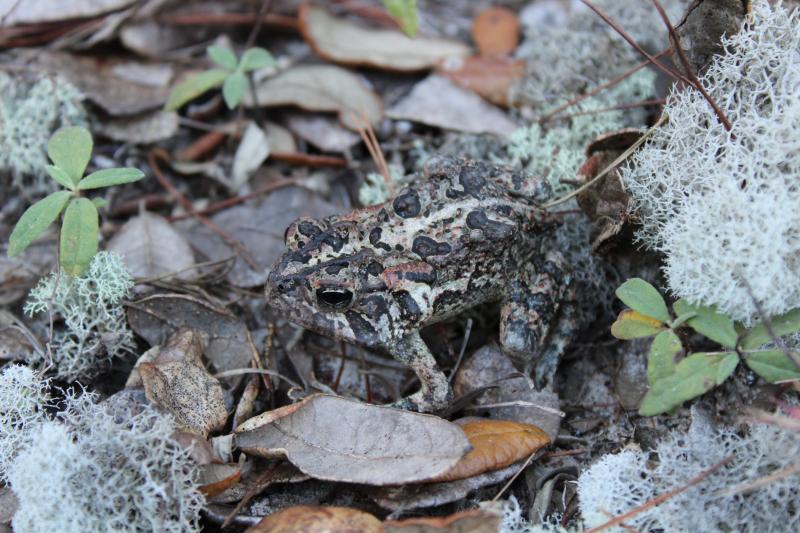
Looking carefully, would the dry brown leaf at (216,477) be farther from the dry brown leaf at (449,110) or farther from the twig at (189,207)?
the dry brown leaf at (449,110)

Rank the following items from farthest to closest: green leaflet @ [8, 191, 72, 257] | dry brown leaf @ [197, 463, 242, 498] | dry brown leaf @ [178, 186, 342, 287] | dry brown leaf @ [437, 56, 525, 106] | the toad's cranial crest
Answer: dry brown leaf @ [437, 56, 525, 106] < dry brown leaf @ [178, 186, 342, 287] < the toad's cranial crest < green leaflet @ [8, 191, 72, 257] < dry brown leaf @ [197, 463, 242, 498]

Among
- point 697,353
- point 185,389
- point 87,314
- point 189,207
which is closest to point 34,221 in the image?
point 87,314

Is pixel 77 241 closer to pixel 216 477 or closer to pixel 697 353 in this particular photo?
pixel 216 477

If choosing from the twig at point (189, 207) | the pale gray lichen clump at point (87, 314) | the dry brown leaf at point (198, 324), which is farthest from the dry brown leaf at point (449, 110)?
the pale gray lichen clump at point (87, 314)

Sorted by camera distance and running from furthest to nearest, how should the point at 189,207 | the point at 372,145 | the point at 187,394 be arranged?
the point at 372,145, the point at 189,207, the point at 187,394

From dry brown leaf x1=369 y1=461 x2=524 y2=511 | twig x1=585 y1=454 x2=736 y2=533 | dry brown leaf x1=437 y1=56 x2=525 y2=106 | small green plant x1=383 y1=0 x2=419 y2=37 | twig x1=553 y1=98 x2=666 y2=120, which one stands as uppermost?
small green plant x1=383 y1=0 x2=419 y2=37

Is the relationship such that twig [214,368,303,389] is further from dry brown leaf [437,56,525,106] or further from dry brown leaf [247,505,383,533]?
dry brown leaf [437,56,525,106]

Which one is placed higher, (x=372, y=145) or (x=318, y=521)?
(x=372, y=145)

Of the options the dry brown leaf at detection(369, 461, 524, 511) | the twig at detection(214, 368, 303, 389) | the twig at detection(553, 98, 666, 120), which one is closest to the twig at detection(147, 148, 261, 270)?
the twig at detection(214, 368, 303, 389)
